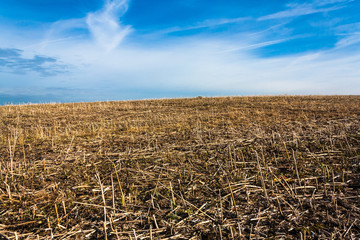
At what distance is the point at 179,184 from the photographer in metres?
3.68

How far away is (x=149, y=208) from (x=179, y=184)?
0.92 metres

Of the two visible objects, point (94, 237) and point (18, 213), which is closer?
point (94, 237)

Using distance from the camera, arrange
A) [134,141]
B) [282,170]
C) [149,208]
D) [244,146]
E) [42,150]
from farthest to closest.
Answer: [134,141] → [42,150] → [244,146] → [282,170] → [149,208]

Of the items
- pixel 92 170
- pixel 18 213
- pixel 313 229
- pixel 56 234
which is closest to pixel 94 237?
pixel 56 234

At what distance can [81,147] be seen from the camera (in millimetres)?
6660

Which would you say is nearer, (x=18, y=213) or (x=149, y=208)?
(x=149, y=208)

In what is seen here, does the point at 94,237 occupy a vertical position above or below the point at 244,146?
below

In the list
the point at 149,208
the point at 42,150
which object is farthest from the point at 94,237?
the point at 42,150

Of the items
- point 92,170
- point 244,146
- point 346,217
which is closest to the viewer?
point 346,217

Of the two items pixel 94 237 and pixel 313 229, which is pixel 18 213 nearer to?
pixel 94 237

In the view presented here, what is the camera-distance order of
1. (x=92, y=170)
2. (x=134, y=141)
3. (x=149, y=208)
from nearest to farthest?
1. (x=149, y=208)
2. (x=92, y=170)
3. (x=134, y=141)

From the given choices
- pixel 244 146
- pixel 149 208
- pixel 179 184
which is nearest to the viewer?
pixel 149 208

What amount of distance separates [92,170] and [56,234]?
2201mm

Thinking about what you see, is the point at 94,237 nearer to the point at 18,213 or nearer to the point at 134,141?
the point at 18,213
